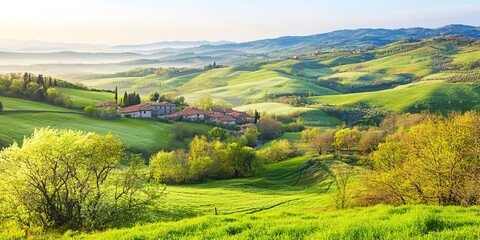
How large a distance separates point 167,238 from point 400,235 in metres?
8.36

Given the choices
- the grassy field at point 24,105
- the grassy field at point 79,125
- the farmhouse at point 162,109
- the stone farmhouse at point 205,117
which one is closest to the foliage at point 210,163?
the grassy field at point 79,125

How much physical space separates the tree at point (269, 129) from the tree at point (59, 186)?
4579 inches

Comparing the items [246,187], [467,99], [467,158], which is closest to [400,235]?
[467,158]

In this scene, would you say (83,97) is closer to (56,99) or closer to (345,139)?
(56,99)

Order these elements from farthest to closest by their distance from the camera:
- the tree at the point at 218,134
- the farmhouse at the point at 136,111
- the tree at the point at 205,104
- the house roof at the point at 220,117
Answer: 1. the tree at the point at 205,104
2. the house roof at the point at 220,117
3. the farmhouse at the point at 136,111
4. the tree at the point at 218,134

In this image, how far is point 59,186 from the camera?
23.9m

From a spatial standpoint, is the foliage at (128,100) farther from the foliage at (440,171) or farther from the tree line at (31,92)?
the foliage at (440,171)

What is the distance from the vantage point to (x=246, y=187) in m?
69.9

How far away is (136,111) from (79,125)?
121 feet

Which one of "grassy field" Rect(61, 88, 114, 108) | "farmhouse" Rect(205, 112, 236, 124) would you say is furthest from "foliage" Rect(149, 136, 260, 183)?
"grassy field" Rect(61, 88, 114, 108)

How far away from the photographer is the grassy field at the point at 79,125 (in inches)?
3780

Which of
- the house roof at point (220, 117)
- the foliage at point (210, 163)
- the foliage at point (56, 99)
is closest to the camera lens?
the foliage at point (210, 163)

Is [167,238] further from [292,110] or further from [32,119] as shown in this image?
[292,110]

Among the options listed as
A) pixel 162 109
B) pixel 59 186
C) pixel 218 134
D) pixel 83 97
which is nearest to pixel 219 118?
pixel 162 109
